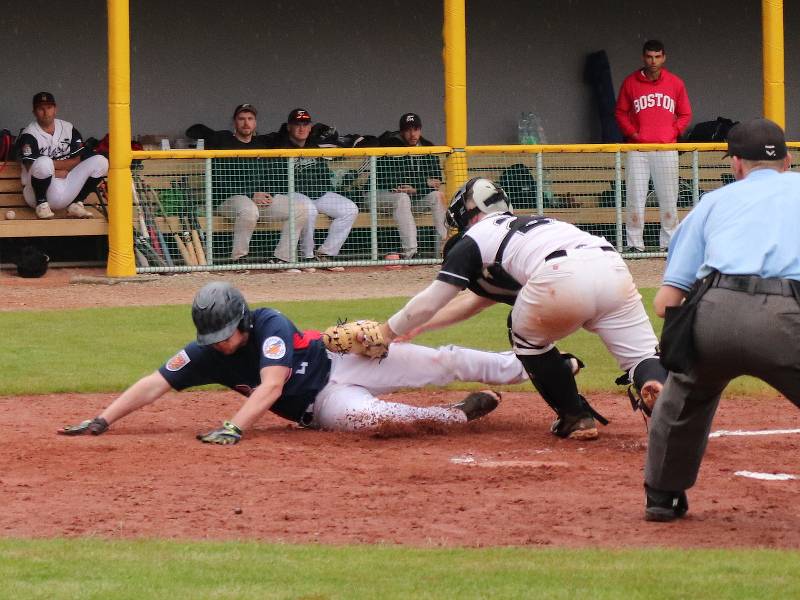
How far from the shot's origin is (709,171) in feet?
53.2

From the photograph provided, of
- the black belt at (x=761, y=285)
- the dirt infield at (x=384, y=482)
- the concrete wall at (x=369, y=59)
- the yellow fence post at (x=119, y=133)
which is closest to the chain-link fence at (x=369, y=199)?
the yellow fence post at (x=119, y=133)

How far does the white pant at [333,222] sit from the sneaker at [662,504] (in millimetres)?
9842

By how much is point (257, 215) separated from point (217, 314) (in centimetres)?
793

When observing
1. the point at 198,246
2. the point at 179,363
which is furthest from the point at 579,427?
the point at 198,246

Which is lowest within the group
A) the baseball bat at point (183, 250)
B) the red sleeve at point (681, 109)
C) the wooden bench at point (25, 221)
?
the baseball bat at point (183, 250)

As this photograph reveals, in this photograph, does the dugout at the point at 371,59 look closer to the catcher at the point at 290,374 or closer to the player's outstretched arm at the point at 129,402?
the player's outstretched arm at the point at 129,402

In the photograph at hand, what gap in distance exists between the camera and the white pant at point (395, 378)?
7.42 metres

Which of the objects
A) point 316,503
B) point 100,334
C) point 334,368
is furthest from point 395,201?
point 316,503

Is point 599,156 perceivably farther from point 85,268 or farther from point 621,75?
point 85,268

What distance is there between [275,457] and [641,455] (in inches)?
70.8

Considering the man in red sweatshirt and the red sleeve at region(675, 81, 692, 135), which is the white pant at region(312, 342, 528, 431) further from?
the red sleeve at region(675, 81, 692, 135)

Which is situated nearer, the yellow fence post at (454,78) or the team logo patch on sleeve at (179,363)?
the team logo patch on sleeve at (179,363)

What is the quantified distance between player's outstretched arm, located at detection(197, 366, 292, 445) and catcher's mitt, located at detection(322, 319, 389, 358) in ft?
1.10

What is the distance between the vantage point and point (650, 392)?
6.62 m
